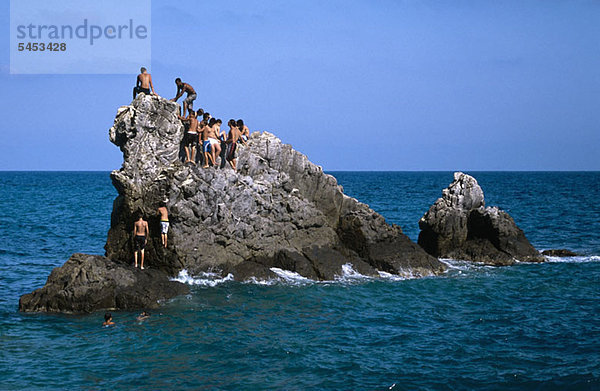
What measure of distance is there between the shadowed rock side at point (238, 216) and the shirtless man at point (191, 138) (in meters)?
0.39

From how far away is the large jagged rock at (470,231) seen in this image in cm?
2992

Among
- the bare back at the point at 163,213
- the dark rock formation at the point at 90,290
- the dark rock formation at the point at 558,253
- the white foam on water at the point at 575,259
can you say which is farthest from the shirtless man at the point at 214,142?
the dark rock formation at the point at 558,253

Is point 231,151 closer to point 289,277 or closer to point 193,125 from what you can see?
point 193,125

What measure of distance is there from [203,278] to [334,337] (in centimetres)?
735

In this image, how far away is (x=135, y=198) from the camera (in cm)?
2483

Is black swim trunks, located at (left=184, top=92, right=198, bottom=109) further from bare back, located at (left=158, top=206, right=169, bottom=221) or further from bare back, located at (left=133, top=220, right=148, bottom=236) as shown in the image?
bare back, located at (left=133, top=220, right=148, bottom=236)

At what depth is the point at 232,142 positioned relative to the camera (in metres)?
25.9

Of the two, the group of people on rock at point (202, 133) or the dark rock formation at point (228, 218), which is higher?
the group of people on rock at point (202, 133)

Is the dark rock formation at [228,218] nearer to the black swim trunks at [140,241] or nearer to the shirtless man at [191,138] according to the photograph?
the shirtless man at [191,138]

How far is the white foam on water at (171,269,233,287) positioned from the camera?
78.6 ft

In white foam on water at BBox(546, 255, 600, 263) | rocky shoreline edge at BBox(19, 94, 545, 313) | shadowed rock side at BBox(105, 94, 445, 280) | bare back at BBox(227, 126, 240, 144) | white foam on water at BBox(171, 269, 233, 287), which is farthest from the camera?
white foam on water at BBox(546, 255, 600, 263)

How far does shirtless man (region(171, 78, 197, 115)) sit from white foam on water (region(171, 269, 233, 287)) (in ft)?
23.7

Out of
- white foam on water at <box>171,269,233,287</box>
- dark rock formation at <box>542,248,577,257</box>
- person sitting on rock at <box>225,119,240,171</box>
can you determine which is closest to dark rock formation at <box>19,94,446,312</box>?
white foam on water at <box>171,269,233,287</box>

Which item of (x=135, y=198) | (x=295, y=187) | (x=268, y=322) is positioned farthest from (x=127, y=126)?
(x=268, y=322)
